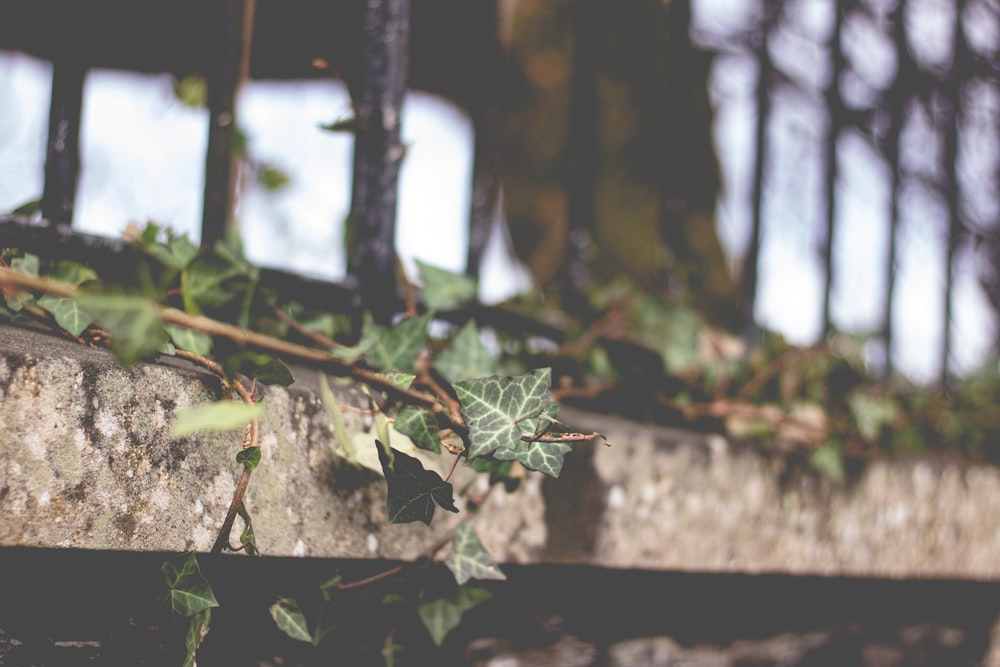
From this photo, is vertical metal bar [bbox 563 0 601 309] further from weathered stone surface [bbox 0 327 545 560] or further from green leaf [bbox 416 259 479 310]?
weathered stone surface [bbox 0 327 545 560]

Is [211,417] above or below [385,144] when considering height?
below

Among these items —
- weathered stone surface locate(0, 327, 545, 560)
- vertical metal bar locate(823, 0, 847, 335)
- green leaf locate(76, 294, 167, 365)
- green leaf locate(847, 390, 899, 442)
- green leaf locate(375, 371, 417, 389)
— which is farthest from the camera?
vertical metal bar locate(823, 0, 847, 335)

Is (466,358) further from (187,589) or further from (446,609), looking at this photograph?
(187,589)

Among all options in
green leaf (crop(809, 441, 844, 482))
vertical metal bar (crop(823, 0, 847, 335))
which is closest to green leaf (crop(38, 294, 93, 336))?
green leaf (crop(809, 441, 844, 482))

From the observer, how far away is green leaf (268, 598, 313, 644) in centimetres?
63

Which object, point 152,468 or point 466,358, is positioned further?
point 466,358

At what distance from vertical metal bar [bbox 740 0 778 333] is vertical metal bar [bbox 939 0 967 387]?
0.65 metres

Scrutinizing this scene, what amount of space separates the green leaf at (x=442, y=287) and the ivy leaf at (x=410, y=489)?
0.35 meters

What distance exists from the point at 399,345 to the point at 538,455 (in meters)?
0.24

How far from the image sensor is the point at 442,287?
3.07ft

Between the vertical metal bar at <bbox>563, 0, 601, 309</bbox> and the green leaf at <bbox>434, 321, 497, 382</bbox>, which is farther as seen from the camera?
the vertical metal bar at <bbox>563, 0, 601, 309</bbox>

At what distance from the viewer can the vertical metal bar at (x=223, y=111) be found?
893mm

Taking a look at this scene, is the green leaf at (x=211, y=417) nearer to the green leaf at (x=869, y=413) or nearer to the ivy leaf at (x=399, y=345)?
the ivy leaf at (x=399, y=345)

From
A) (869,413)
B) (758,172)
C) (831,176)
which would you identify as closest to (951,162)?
(831,176)
